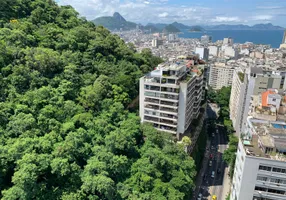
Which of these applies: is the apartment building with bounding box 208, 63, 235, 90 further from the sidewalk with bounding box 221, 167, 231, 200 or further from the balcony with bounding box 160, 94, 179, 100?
the balcony with bounding box 160, 94, 179, 100

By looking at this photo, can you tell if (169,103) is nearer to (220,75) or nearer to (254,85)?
(254,85)

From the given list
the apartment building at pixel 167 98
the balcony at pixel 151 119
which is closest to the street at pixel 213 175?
the apartment building at pixel 167 98

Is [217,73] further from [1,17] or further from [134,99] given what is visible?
[1,17]

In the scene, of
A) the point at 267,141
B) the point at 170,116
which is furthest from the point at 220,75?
the point at 267,141

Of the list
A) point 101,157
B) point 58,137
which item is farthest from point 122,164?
point 58,137

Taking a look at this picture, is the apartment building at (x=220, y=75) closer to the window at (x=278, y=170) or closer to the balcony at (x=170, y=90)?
the balcony at (x=170, y=90)

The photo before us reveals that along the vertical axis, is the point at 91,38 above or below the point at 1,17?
below
